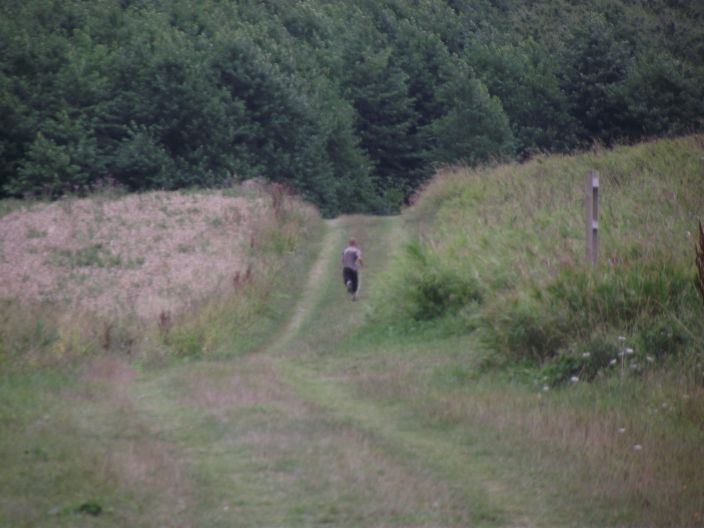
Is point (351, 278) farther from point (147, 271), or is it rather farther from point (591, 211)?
point (591, 211)

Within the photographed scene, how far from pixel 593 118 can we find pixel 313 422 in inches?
2123

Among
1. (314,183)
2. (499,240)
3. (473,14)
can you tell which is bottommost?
(499,240)

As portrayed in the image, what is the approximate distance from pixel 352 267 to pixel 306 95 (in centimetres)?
3702

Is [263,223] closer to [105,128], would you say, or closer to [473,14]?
[105,128]

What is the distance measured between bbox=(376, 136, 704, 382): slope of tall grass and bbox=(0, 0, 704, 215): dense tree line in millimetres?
26711

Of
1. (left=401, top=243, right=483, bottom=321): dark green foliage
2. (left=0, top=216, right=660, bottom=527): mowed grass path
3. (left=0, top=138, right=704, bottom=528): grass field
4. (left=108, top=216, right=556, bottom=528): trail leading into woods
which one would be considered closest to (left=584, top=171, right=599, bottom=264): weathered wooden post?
(left=0, top=138, right=704, bottom=528): grass field

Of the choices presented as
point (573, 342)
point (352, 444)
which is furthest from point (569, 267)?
point (352, 444)

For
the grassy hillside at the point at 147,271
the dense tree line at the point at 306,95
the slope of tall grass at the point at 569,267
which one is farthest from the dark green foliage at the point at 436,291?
the dense tree line at the point at 306,95

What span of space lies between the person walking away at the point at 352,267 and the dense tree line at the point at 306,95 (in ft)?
90.4

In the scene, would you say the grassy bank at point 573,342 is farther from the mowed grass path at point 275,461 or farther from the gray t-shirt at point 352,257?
the gray t-shirt at point 352,257

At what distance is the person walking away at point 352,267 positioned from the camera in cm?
2530

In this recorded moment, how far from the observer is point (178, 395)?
44.8 feet

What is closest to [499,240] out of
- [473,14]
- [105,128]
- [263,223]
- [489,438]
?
[489,438]

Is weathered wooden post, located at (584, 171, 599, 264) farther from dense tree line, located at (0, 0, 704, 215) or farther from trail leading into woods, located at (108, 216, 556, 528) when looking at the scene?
dense tree line, located at (0, 0, 704, 215)
